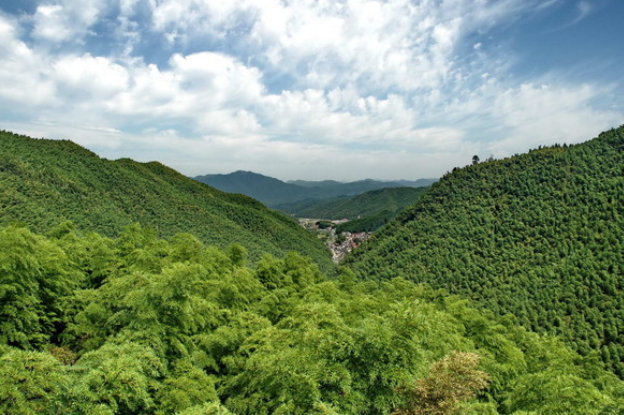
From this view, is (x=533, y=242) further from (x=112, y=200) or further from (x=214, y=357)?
(x=112, y=200)

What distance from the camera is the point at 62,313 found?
16.3m

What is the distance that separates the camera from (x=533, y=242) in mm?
73625

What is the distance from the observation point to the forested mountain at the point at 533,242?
5303cm

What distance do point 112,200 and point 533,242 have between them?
375 ft

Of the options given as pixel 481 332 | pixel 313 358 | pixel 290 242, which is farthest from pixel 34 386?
pixel 290 242

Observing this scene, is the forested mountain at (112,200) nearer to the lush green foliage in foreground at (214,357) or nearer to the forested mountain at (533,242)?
the lush green foliage in foreground at (214,357)

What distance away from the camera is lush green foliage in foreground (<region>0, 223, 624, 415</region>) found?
8875mm

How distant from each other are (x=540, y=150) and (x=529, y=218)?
116 feet

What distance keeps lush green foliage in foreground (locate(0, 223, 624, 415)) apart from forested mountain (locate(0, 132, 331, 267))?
135 ft

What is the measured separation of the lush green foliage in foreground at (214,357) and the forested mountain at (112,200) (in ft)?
135

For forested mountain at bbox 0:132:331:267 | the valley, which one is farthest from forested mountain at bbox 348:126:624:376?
forested mountain at bbox 0:132:331:267

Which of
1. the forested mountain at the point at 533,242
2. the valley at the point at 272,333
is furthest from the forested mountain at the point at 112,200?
the forested mountain at the point at 533,242

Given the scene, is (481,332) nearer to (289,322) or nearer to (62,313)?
(289,322)

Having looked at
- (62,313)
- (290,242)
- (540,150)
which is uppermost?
(540,150)
